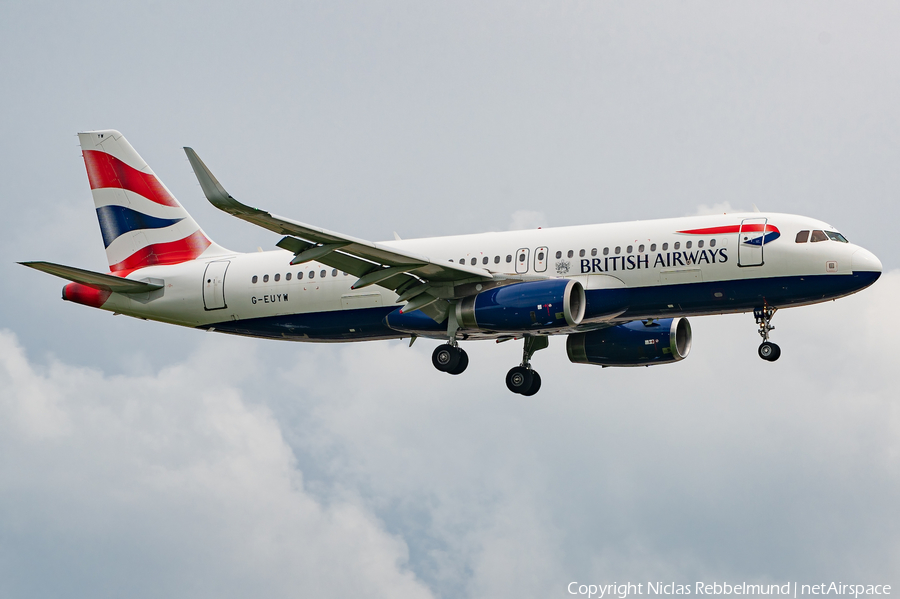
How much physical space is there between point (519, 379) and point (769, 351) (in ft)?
31.6

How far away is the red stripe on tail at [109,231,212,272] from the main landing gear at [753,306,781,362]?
20.4 meters

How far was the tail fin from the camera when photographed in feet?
139

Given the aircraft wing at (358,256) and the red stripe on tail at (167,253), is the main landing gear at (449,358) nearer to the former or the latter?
the aircraft wing at (358,256)

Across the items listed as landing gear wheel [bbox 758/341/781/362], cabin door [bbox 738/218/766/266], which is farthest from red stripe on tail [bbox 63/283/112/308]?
landing gear wheel [bbox 758/341/781/362]

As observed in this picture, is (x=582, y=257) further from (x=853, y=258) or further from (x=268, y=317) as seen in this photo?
(x=268, y=317)

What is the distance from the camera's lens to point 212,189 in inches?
1148

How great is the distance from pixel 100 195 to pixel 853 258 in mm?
27483

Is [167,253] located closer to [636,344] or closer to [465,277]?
[465,277]

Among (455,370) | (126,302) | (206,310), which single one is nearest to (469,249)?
(455,370)

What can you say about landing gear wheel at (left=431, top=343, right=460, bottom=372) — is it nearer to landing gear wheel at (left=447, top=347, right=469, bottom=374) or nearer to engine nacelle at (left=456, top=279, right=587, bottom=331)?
landing gear wheel at (left=447, top=347, right=469, bottom=374)

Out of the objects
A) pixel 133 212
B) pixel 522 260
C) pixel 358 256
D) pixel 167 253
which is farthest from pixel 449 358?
pixel 133 212

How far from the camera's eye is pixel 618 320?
3675 centimetres

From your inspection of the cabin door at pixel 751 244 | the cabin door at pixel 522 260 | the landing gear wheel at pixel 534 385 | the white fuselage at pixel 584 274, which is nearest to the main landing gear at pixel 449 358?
the white fuselage at pixel 584 274

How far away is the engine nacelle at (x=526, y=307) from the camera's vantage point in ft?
110
